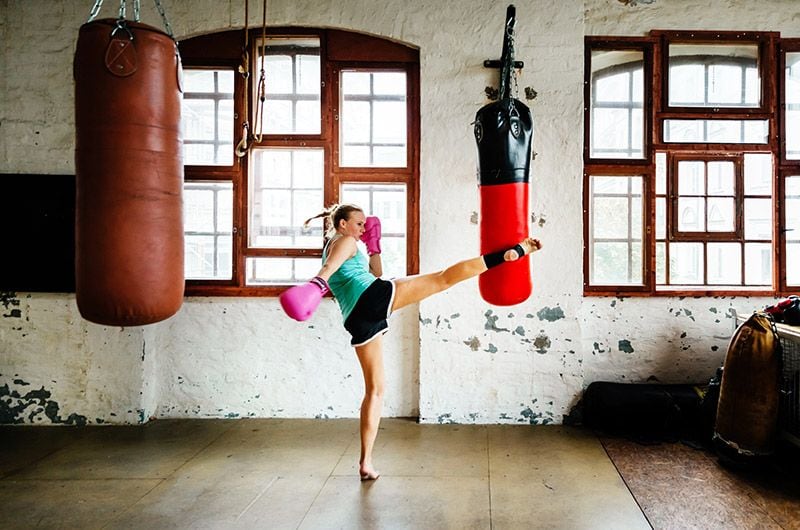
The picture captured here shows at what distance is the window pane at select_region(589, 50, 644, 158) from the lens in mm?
4328

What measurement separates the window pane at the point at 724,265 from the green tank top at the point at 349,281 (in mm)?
2751

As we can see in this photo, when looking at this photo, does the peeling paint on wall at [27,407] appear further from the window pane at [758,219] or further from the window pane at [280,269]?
the window pane at [758,219]

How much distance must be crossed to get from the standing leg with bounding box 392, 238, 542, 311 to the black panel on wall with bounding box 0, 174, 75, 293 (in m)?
2.64

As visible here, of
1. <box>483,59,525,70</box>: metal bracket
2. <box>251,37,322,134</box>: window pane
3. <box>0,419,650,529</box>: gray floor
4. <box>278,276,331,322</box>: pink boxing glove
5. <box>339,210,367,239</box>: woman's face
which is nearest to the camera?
<box>278,276,331,322</box>: pink boxing glove

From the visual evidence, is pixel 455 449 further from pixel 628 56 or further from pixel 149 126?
pixel 628 56

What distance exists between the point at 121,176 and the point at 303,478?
1.91m

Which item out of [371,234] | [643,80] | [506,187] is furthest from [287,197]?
[643,80]

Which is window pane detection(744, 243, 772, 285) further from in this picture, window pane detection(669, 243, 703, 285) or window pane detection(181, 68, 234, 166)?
window pane detection(181, 68, 234, 166)

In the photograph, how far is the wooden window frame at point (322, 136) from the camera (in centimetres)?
433

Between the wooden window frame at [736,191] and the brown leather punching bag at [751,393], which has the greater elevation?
the wooden window frame at [736,191]

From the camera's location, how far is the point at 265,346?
4.37 m

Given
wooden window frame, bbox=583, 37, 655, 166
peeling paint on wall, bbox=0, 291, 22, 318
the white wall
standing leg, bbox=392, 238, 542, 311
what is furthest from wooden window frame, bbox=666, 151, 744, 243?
peeling paint on wall, bbox=0, 291, 22, 318

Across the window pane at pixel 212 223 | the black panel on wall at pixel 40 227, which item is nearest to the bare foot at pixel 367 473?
the window pane at pixel 212 223

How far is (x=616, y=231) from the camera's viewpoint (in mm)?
4352
